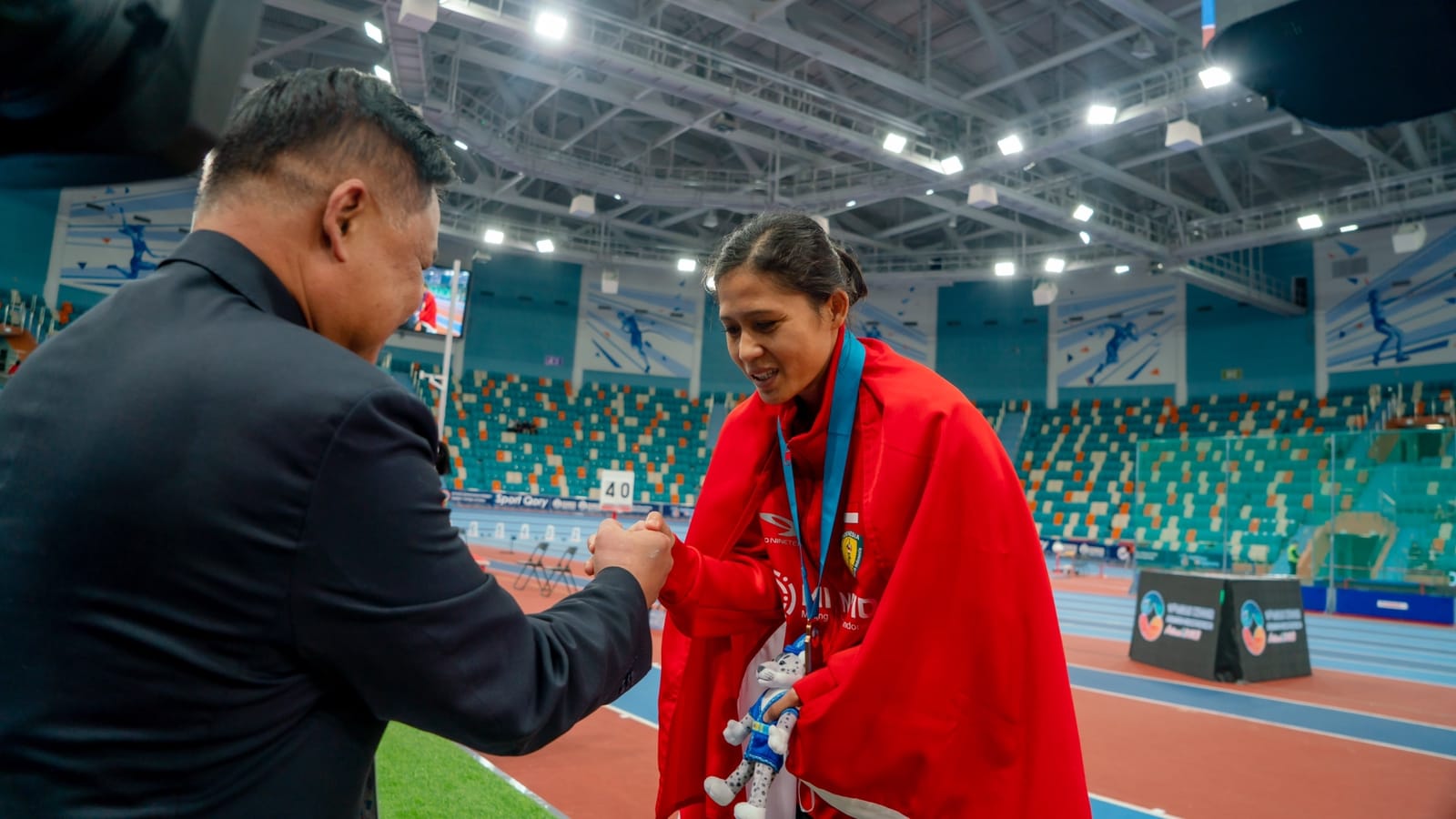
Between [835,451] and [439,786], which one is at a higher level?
A: [835,451]

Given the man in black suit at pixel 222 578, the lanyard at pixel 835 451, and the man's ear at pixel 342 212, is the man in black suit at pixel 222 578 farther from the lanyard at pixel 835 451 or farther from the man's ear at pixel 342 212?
the lanyard at pixel 835 451

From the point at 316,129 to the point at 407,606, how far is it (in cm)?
61

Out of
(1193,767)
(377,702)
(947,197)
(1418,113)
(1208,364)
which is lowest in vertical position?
(1193,767)

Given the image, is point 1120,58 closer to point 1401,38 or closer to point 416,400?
point 1401,38

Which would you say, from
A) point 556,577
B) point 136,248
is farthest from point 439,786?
point 136,248

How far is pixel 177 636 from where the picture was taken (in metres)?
0.82

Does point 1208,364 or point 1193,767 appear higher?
point 1208,364

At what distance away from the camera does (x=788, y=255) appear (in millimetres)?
1850

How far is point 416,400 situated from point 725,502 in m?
1.20

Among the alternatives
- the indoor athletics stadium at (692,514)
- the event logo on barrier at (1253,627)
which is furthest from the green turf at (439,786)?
the event logo on barrier at (1253,627)

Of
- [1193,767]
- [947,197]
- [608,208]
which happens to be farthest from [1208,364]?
[1193,767]

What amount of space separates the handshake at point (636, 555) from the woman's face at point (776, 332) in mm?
543

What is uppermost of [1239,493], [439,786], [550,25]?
[550,25]

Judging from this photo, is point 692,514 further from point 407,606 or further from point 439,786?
point 407,606
